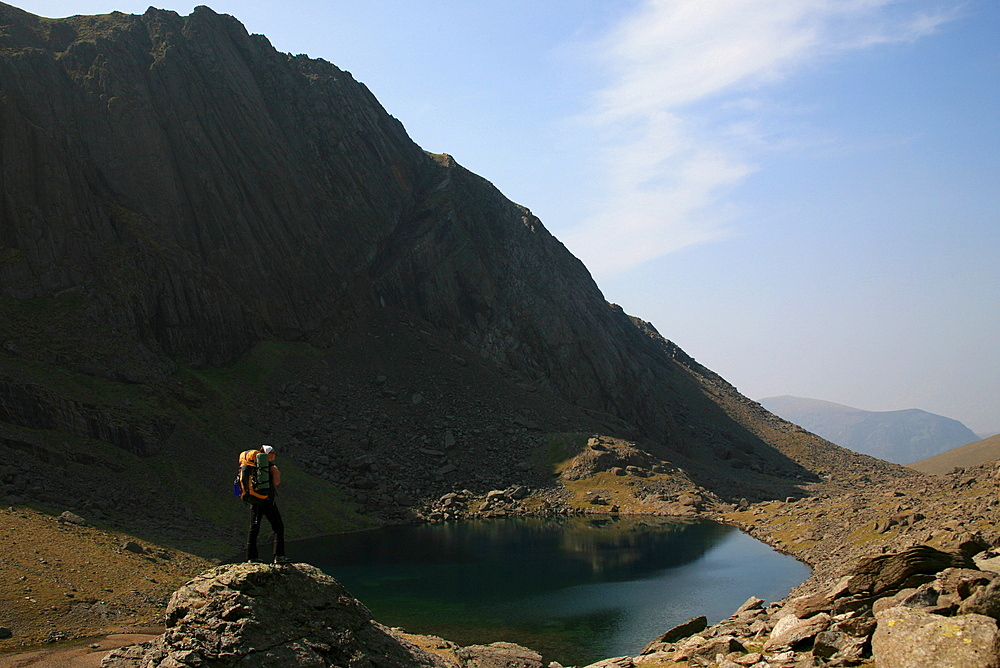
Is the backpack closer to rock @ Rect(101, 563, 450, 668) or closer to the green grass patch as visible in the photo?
rock @ Rect(101, 563, 450, 668)

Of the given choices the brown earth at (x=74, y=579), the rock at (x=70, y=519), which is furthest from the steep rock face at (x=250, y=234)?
the brown earth at (x=74, y=579)

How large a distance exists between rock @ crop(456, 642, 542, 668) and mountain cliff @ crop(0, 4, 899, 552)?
1446 inches

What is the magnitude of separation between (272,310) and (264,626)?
103584mm

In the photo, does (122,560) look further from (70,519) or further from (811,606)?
(811,606)

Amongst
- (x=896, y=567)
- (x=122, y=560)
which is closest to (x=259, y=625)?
(x=896, y=567)

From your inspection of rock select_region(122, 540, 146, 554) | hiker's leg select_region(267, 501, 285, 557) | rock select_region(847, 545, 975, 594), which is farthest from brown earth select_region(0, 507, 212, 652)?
rock select_region(847, 545, 975, 594)

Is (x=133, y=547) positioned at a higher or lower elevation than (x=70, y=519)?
lower

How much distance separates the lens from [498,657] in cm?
3625

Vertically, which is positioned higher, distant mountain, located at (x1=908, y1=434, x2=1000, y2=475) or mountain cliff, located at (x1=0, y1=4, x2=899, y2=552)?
mountain cliff, located at (x1=0, y1=4, x2=899, y2=552)

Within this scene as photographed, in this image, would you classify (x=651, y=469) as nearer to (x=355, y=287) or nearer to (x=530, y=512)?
(x=530, y=512)

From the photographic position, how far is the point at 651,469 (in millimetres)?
109812

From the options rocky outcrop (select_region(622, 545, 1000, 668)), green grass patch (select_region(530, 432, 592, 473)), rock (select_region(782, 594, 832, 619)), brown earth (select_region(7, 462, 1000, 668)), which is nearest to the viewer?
rocky outcrop (select_region(622, 545, 1000, 668))

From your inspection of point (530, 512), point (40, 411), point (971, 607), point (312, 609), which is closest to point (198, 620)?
point (312, 609)

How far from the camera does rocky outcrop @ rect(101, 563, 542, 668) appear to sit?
→ 1941 centimetres
